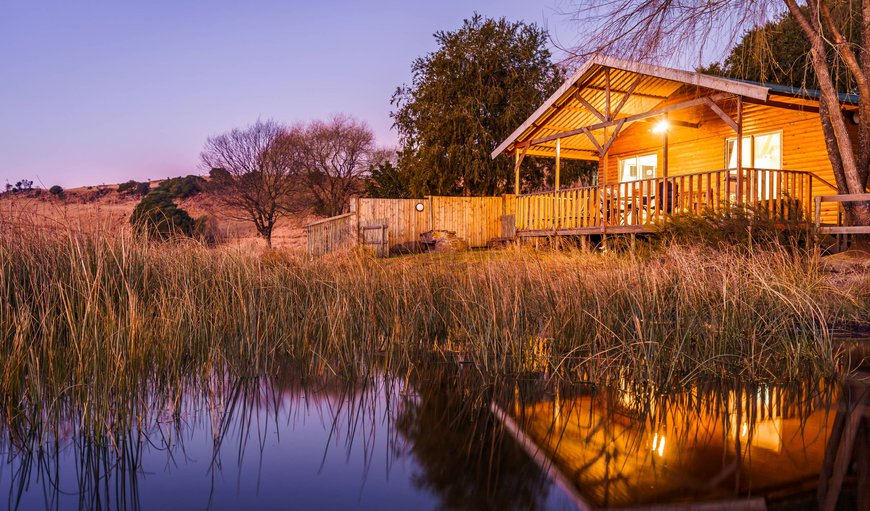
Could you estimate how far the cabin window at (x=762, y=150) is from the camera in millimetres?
16406

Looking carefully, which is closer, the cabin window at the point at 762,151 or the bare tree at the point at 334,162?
the cabin window at the point at 762,151

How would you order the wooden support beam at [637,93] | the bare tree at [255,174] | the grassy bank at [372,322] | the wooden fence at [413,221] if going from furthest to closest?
the bare tree at [255,174] < the wooden fence at [413,221] < the wooden support beam at [637,93] < the grassy bank at [372,322]

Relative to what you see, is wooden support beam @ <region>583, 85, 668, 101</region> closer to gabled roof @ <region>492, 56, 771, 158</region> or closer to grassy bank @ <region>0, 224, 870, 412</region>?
gabled roof @ <region>492, 56, 771, 158</region>

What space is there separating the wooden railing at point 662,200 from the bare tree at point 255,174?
21.6m

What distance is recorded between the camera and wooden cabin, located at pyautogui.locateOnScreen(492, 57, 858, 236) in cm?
1384

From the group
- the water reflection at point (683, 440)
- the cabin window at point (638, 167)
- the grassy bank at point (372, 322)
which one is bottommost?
the water reflection at point (683, 440)

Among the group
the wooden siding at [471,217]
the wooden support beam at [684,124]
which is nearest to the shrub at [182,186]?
the wooden siding at [471,217]

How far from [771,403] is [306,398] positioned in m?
3.62

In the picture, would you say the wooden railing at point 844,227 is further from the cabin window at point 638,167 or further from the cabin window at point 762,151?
the cabin window at point 638,167

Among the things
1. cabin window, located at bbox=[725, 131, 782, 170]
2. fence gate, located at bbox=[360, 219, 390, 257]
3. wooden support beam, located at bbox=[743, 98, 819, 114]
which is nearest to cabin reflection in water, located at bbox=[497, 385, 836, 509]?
wooden support beam, located at bbox=[743, 98, 819, 114]

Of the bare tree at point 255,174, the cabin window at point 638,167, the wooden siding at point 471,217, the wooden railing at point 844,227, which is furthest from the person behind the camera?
the bare tree at point 255,174

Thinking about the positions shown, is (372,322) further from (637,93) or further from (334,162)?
(334,162)

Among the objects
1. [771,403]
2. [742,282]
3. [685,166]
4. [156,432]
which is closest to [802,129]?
[685,166]

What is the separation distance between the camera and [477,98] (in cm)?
2881
